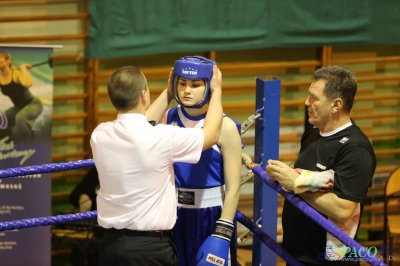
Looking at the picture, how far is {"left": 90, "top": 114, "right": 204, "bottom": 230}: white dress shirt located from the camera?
9.27 ft

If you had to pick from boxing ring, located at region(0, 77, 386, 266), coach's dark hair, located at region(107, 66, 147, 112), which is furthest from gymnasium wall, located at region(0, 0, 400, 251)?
coach's dark hair, located at region(107, 66, 147, 112)

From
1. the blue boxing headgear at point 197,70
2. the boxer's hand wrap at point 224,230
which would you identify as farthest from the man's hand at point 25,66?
the boxer's hand wrap at point 224,230

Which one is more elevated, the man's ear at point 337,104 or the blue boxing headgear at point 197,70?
the blue boxing headgear at point 197,70

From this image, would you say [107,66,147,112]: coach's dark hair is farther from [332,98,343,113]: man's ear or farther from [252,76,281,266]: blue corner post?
[332,98,343,113]: man's ear

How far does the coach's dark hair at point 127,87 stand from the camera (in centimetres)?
284

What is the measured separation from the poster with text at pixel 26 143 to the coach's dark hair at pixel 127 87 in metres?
2.46

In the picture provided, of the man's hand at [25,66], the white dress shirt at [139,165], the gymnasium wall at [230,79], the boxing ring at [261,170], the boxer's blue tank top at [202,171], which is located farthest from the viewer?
the gymnasium wall at [230,79]

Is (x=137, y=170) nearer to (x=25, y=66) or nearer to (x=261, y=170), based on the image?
(x=261, y=170)

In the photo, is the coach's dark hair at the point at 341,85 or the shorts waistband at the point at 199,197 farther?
the shorts waistband at the point at 199,197

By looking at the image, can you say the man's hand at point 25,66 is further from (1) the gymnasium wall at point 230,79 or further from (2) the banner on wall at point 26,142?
(1) the gymnasium wall at point 230,79

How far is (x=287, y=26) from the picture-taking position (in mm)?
6164

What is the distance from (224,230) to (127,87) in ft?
2.45

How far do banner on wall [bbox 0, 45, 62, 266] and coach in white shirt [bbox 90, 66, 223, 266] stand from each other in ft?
7.92

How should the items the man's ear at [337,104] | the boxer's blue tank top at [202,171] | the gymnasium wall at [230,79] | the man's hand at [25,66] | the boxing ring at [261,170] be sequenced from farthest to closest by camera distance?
the gymnasium wall at [230,79]
the man's hand at [25,66]
the boxing ring at [261,170]
the boxer's blue tank top at [202,171]
the man's ear at [337,104]
